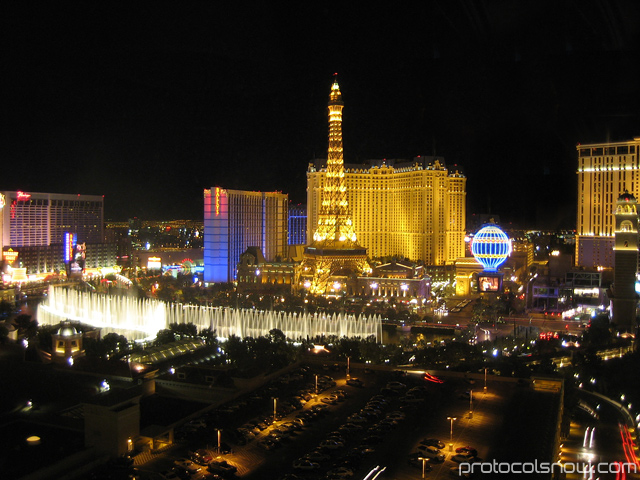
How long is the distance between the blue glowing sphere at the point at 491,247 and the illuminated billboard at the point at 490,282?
110cm

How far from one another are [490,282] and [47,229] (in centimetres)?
3523

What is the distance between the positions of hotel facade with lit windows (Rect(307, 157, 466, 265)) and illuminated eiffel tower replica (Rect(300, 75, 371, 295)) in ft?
24.3

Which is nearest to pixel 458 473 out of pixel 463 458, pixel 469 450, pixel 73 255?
pixel 463 458

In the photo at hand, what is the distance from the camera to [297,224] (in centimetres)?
5297

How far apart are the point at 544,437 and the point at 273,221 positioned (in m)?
37.3

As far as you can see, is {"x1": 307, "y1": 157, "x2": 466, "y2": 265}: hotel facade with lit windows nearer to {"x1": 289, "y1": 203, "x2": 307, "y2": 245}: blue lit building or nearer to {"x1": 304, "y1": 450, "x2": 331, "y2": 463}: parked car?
{"x1": 289, "y1": 203, "x2": 307, "y2": 245}: blue lit building

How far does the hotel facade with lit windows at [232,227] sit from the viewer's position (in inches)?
1583

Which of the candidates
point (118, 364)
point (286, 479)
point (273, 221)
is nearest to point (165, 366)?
point (118, 364)

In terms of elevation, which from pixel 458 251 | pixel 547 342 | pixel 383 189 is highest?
pixel 383 189

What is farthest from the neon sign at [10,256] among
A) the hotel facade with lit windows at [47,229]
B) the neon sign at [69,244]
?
the neon sign at [69,244]

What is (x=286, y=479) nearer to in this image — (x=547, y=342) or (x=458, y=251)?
(x=547, y=342)

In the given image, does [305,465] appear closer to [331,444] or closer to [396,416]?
[331,444]

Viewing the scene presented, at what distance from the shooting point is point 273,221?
153 ft

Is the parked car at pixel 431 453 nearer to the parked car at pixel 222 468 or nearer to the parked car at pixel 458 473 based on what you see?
the parked car at pixel 458 473
